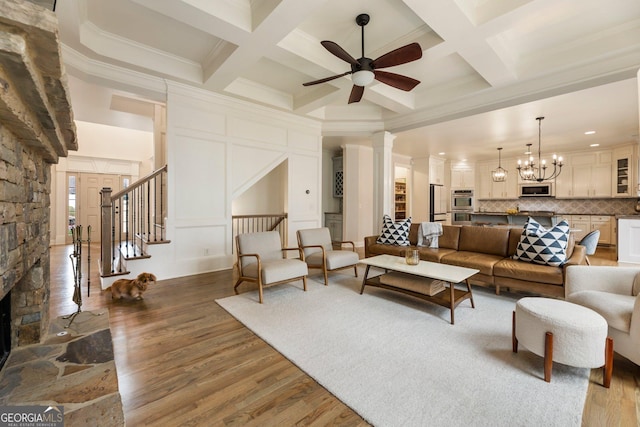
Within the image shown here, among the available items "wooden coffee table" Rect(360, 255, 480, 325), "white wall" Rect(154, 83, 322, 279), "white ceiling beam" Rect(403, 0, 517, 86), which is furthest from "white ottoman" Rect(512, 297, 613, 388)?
"white wall" Rect(154, 83, 322, 279)

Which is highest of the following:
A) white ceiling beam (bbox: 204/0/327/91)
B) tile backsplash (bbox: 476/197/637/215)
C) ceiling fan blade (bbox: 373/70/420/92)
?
white ceiling beam (bbox: 204/0/327/91)

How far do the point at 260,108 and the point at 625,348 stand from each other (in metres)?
5.32

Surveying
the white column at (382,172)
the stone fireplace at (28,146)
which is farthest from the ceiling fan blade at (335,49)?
the white column at (382,172)

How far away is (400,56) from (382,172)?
11.0ft

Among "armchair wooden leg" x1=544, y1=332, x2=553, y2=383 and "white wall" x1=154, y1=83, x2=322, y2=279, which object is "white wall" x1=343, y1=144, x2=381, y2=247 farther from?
"armchair wooden leg" x1=544, y1=332, x2=553, y2=383

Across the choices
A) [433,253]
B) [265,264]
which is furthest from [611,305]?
[265,264]

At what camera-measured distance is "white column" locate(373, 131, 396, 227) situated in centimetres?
594

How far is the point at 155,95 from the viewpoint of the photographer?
13.7 feet

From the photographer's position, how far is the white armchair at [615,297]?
1783mm

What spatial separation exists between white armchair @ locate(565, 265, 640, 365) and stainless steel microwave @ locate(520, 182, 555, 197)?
23.8ft

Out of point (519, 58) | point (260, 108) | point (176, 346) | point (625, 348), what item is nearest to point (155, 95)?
point (260, 108)

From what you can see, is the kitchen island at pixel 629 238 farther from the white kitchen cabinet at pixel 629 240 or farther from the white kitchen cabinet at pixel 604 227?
the white kitchen cabinet at pixel 604 227

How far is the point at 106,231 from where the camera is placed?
376 cm

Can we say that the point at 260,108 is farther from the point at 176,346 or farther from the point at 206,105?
the point at 176,346
